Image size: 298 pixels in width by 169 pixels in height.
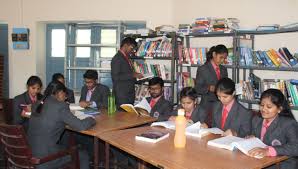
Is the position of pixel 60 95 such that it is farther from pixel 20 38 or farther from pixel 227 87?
pixel 20 38

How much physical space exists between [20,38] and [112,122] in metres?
3.56

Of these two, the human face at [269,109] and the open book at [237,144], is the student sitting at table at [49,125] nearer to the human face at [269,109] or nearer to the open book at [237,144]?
the open book at [237,144]

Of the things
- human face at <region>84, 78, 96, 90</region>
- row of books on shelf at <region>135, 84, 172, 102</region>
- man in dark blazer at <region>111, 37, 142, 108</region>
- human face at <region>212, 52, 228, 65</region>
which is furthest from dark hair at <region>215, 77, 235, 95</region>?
row of books on shelf at <region>135, 84, 172, 102</region>

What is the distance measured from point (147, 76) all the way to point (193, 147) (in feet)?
9.12

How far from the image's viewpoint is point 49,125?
9.68 feet

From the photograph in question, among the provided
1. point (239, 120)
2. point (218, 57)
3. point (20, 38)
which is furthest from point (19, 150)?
point (20, 38)

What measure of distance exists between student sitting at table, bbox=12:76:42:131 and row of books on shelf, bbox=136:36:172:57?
1901mm

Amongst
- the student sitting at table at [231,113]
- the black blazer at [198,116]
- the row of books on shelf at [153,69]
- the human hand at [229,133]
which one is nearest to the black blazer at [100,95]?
the row of books on shelf at [153,69]

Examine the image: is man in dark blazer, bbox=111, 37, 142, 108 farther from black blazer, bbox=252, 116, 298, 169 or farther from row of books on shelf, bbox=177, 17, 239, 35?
black blazer, bbox=252, 116, 298, 169

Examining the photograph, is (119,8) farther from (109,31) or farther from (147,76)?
(147,76)

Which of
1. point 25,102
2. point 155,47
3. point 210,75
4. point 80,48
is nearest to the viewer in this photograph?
point 25,102

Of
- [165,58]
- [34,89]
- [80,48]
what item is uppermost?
[80,48]

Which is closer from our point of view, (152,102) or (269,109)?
(269,109)

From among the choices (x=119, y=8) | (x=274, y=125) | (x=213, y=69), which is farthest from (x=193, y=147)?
(x=119, y=8)
